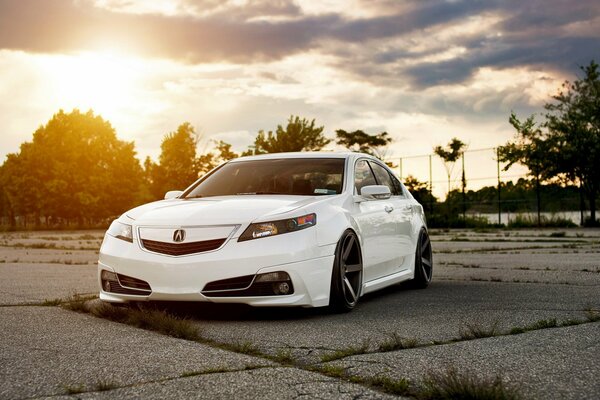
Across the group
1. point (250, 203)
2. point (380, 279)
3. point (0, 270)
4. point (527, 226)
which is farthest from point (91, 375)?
point (527, 226)

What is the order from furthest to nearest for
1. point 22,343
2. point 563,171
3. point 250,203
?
point 563,171 < point 250,203 < point 22,343

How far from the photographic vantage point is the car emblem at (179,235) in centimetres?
662

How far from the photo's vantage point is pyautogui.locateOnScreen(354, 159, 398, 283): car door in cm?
775

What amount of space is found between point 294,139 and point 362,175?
4899cm

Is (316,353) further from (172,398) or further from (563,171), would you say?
(563,171)

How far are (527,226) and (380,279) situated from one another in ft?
99.7

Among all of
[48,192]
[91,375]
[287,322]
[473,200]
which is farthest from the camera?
[48,192]

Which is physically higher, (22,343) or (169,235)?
(169,235)

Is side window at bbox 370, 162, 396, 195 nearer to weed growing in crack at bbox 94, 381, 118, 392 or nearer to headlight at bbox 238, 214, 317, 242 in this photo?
headlight at bbox 238, 214, 317, 242

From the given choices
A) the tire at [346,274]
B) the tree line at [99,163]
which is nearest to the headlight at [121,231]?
the tire at [346,274]

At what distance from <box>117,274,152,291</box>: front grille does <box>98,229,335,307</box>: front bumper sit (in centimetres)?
6

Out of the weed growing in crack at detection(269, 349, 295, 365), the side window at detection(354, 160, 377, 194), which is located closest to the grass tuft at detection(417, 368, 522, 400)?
the weed growing in crack at detection(269, 349, 295, 365)

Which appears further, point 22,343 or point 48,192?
point 48,192

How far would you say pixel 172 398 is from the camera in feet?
12.7
